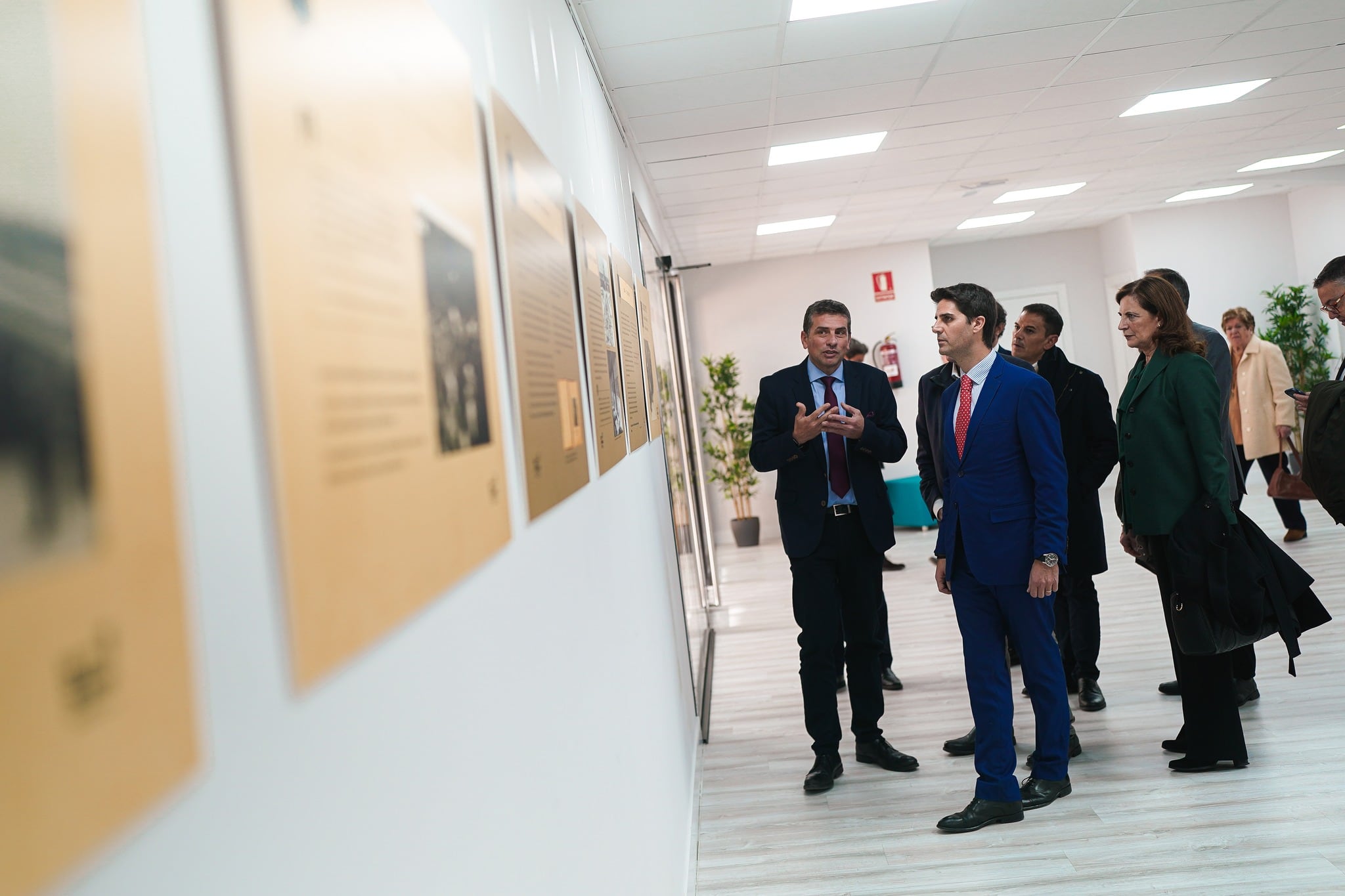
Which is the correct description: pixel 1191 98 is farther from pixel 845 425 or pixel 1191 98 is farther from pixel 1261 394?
pixel 845 425

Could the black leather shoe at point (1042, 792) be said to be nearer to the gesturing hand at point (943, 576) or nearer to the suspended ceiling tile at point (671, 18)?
the gesturing hand at point (943, 576)

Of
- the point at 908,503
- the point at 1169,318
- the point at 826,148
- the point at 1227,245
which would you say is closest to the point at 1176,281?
the point at 1169,318

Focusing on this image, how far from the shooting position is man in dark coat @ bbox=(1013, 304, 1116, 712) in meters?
3.85

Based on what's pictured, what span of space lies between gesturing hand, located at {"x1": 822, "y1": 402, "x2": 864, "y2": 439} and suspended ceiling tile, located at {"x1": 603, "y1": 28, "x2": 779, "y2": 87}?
1659 millimetres

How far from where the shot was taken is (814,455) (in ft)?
11.9

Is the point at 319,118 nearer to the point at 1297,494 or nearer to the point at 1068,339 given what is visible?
the point at 1297,494

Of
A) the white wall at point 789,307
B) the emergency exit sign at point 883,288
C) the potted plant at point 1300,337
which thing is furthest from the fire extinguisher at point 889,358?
the potted plant at point 1300,337

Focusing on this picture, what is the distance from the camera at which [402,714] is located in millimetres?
808

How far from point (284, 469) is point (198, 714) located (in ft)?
0.52

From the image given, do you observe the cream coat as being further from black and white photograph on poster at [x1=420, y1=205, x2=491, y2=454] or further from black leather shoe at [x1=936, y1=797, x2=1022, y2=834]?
black and white photograph on poster at [x1=420, y1=205, x2=491, y2=454]

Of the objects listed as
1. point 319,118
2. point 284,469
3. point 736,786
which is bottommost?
point 736,786

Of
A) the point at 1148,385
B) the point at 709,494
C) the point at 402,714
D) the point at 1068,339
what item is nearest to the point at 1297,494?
the point at 1148,385

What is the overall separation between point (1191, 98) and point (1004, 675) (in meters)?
4.51

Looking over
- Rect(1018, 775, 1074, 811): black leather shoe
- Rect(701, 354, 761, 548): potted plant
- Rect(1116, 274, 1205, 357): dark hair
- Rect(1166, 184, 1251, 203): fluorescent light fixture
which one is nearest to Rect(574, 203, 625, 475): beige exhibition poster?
Rect(1116, 274, 1205, 357): dark hair
